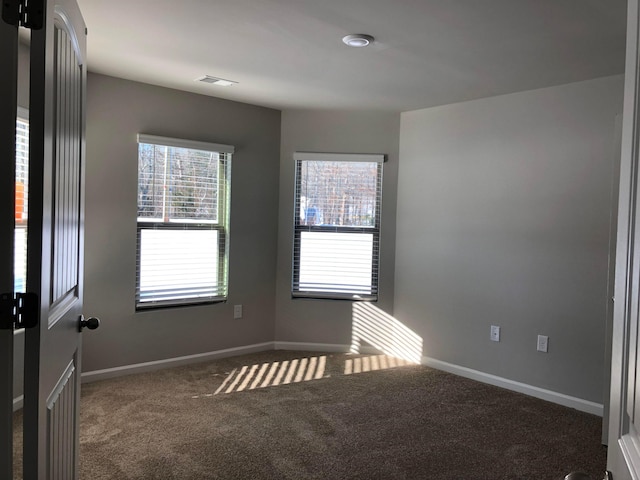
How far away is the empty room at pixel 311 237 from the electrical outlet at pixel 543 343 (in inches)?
0.5

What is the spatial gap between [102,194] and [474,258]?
3.04 m

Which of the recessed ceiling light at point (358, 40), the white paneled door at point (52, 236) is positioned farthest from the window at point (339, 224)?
the white paneled door at point (52, 236)

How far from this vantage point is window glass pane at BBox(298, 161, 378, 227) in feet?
16.3

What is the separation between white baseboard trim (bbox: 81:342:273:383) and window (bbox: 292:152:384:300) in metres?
0.74

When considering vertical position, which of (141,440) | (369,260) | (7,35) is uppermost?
(7,35)

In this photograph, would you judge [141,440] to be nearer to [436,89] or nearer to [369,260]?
[369,260]

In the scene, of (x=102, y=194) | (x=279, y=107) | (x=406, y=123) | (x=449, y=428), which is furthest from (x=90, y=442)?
(x=406, y=123)

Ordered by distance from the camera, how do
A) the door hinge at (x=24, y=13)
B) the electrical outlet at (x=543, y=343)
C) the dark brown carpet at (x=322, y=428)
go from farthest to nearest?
1. the electrical outlet at (x=543, y=343)
2. the dark brown carpet at (x=322, y=428)
3. the door hinge at (x=24, y=13)

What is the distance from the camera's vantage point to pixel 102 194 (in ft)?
12.8

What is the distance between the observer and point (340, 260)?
197 inches

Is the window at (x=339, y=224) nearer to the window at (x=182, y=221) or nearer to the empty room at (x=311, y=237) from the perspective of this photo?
the empty room at (x=311, y=237)

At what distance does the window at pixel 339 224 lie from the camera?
4.98m

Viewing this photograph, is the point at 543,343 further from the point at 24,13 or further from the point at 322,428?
the point at 24,13

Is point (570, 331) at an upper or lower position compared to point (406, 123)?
lower
